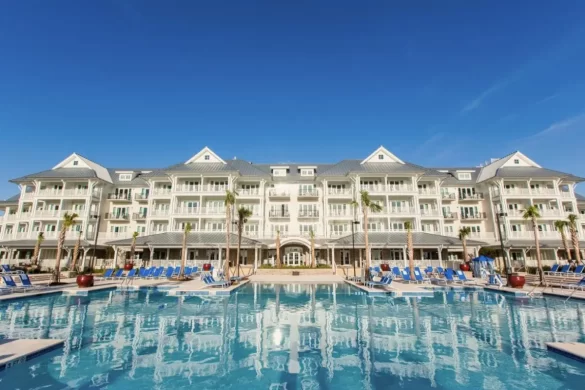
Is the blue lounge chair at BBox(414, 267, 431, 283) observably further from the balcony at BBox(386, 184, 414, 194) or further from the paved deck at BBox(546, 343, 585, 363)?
the paved deck at BBox(546, 343, 585, 363)

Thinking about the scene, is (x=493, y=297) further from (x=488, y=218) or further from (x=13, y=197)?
(x=13, y=197)

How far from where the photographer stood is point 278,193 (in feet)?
126

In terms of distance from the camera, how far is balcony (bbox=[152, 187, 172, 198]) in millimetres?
37500

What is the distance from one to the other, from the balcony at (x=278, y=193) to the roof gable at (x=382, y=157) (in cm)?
1174

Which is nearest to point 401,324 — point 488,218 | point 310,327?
point 310,327

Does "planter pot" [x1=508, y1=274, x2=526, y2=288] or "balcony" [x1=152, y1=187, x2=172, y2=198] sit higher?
"balcony" [x1=152, y1=187, x2=172, y2=198]

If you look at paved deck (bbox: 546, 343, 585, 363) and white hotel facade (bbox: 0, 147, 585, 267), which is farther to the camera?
white hotel facade (bbox: 0, 147, 585, 267)

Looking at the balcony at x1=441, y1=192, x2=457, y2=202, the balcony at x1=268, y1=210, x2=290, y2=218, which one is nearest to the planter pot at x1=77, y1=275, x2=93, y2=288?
the balcony at x1=268, y1=210, x2=290, y2=218

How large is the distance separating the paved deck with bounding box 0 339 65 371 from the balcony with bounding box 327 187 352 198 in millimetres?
31584

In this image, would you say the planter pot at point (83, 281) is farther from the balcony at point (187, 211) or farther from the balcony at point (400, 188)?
the balcony at point (400, 188)

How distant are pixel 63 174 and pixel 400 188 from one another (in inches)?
1721

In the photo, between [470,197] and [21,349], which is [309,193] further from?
[21,349]

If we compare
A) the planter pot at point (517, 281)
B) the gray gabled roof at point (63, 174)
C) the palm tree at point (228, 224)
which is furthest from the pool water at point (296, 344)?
the gray gabled roof at point (63, 174)

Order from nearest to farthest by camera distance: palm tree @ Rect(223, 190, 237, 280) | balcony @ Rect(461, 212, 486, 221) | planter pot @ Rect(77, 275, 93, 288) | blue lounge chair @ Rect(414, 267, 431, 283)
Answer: planter pot @ Rect(77, 275, 93, 288) < palm tree @ Rect(223, 190, 237, 280) < blue lounge chair @ Rect(414, 267, 431, 283) < balcony @ Rect(461, 212, 486, 221)
